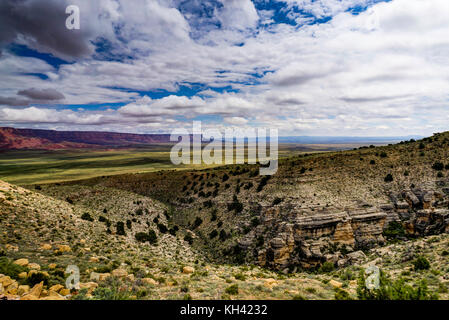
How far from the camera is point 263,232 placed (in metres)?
30.9

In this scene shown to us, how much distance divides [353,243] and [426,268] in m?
10.0

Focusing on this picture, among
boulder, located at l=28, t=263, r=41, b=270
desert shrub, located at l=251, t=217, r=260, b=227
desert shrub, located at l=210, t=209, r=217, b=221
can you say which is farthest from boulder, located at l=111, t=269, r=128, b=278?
desert shrub, located at l=210, t=209, r=217, b=221

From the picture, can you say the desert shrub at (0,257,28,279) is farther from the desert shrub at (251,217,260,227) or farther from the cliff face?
the desert shrub at (251,217,260,227)

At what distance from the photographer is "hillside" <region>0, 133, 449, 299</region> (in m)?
14.9

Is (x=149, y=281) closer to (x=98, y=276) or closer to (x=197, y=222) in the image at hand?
(x=98, y=276)

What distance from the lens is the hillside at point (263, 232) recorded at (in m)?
14.9

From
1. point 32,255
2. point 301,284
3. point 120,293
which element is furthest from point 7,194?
point 301,284

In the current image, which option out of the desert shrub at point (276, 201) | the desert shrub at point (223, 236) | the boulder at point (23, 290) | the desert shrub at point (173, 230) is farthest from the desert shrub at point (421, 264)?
the desert shrub at point (173, 230)

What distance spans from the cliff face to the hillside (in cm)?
13

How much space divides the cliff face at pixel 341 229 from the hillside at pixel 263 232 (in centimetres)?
13

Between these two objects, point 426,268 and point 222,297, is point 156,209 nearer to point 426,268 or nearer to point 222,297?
point 222,297

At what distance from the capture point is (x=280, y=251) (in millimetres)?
26297

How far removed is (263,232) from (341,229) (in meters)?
10.5

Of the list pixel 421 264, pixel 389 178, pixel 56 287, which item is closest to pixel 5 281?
pixel 56 287
